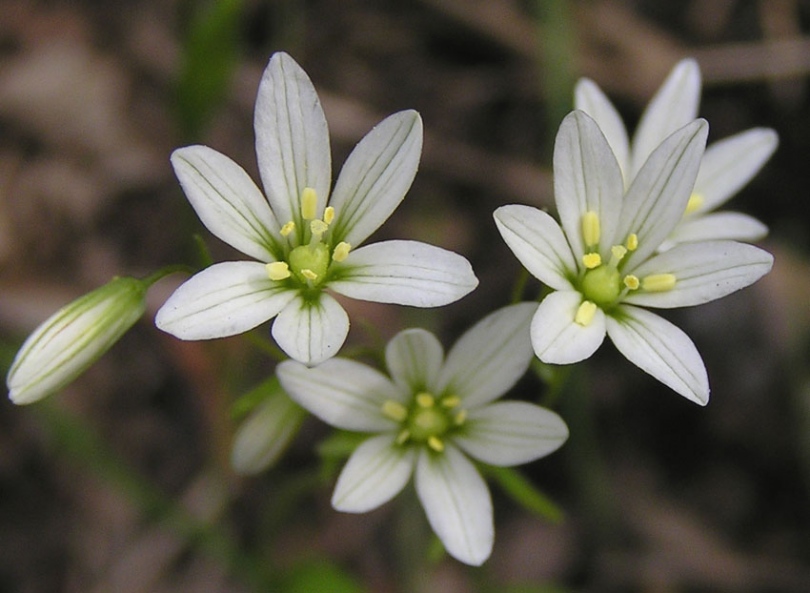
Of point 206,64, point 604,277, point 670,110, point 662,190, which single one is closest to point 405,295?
point 604,277

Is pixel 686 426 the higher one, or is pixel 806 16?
pixel 806 16

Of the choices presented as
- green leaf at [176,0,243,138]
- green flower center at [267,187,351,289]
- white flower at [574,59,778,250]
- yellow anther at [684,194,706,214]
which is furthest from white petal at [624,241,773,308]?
green leaf at [176,0,243,138]

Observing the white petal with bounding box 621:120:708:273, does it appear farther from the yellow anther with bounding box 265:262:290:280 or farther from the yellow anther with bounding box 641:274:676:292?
the yellow anther with bounding box 265:262:290:280

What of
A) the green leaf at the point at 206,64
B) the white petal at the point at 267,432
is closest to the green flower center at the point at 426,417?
the white petal at the point at 267,432

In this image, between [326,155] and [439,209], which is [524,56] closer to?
[439,209]

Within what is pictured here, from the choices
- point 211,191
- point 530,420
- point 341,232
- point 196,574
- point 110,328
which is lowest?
point 196,574

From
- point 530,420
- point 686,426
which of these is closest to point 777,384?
point 686,426
